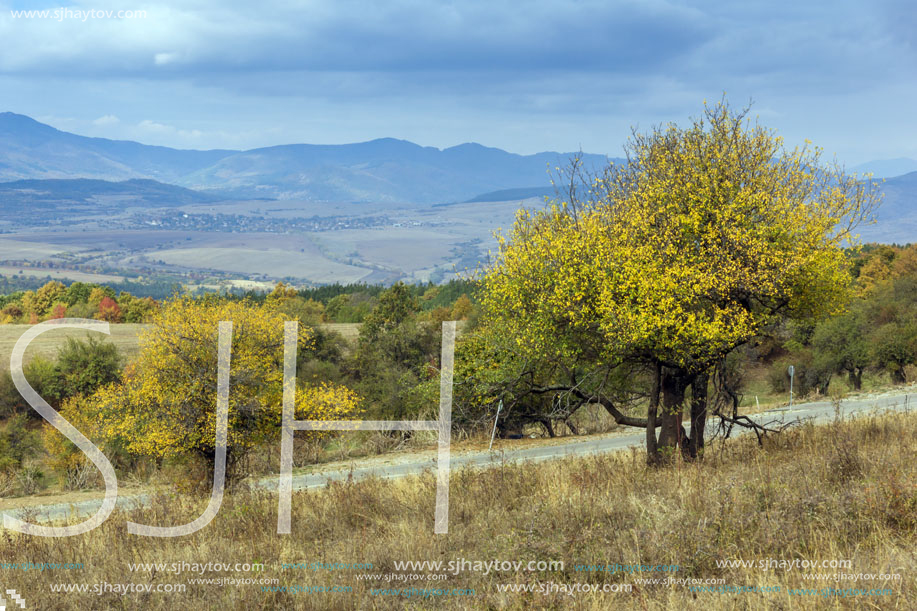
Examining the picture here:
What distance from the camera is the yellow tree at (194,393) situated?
21.3m

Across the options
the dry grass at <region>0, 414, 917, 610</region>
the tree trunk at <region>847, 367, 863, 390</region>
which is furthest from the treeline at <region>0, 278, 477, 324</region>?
the dry grass at <region>0, 414, 917, 610</region>

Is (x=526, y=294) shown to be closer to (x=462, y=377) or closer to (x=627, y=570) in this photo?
(x=462, y=377)

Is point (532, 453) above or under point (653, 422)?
under

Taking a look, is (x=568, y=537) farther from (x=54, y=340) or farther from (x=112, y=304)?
(x=112, y=304)

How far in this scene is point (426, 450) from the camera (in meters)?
27.7

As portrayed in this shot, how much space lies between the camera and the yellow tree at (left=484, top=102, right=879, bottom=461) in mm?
12719

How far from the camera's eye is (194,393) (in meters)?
20.6

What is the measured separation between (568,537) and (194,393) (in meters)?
16.0

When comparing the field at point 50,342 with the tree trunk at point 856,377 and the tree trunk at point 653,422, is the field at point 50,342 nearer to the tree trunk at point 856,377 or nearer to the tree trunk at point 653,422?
the tree trunk at point 856,377

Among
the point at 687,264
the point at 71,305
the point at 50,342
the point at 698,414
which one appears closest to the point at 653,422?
the point at 698,414

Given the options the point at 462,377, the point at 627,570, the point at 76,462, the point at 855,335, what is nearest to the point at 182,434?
the point at 462,377

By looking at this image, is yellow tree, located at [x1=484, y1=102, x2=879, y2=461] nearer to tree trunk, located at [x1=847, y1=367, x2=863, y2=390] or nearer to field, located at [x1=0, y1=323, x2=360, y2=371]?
tree trunk, located at [x1=847, y1=367, x2=863, y2=390]

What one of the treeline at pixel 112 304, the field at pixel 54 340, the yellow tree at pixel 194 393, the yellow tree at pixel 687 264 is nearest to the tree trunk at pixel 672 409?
the yellow tree at pixel 687 264

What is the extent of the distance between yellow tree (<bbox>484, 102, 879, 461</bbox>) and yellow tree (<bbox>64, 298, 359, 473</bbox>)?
1126 cm
